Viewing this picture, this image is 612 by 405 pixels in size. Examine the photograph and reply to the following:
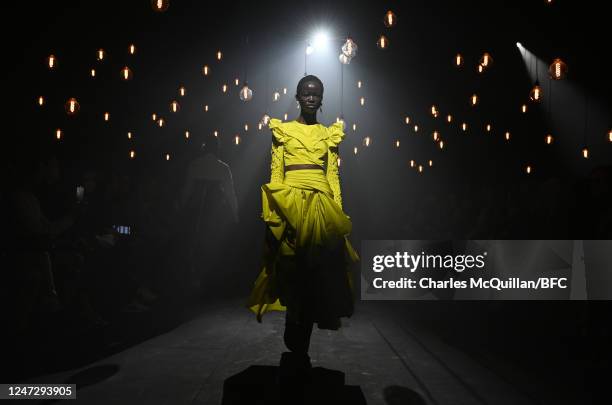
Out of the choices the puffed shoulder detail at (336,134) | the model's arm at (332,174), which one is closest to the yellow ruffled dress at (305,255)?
the model's arm at (332,174)

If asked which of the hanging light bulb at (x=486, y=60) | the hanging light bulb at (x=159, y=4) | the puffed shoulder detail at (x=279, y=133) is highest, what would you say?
the hanging light bulb at (x=159, y=4)

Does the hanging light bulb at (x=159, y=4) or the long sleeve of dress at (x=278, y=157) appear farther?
the hanging light bulb at (x=159, y=4)

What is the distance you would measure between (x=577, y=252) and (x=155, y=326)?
3.90 meters

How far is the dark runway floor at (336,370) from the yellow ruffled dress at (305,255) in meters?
0.47

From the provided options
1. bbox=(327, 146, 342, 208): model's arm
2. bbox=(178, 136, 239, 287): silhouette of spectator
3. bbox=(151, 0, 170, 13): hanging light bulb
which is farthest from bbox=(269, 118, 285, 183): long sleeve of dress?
bbox=(151, 0, 170, 13): hanging light bulb

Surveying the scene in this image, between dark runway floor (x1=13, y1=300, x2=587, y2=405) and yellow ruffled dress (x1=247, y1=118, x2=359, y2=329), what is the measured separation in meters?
0.47

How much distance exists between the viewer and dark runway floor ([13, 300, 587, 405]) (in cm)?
259

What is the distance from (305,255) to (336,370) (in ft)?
2.85

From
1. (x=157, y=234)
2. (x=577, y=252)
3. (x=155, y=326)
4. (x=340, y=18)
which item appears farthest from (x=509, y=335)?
(x=340, y=18)

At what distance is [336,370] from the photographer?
9.83 feet

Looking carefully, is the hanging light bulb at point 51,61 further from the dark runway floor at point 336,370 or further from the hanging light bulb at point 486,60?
the hanging light bulb at point 486,60

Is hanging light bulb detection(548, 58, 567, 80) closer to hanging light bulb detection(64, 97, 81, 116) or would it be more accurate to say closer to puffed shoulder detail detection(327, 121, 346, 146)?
puffed shoulder detail detection(327, 121, 346, 146)

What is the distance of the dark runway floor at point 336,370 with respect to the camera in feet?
8.48

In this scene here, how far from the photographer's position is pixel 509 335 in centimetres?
441
